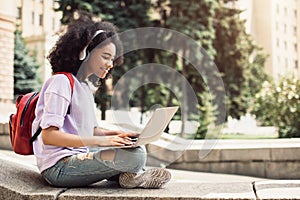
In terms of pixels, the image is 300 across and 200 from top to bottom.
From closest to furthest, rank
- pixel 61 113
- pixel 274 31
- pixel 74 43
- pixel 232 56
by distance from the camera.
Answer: pixel 61 113, pixel 74 43, pixel 232 56, pixel 274 31

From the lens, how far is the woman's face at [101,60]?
3357 mm

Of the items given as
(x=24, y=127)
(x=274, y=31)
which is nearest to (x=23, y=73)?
(x=24, y=127)

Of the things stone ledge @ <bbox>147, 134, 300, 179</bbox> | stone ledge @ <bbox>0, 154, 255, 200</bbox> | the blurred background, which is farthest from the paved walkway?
stone ledge @ <bbox>147, 134, 300, 179</bbox>

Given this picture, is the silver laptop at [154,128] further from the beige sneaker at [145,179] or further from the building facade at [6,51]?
the building facade at [6,51]

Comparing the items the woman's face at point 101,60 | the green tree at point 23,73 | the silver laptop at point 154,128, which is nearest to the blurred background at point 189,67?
the green tree at point 23,73

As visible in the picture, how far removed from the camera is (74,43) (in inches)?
131

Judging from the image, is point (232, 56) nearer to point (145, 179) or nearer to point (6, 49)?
point (6, 49)

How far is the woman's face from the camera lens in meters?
3.36

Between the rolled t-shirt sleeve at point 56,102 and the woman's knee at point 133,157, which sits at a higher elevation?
the rolled t-shirt sleeve at point 56,102

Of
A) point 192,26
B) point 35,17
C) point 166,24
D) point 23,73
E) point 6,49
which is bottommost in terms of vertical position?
point 6,49

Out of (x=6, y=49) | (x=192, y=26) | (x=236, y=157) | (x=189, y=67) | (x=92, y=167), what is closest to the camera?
(x=92, y=167)

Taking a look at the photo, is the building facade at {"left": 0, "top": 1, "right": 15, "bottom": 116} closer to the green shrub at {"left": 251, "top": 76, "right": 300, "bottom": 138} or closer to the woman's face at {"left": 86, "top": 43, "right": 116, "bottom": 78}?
the green shrub at {"left": 251, "top": 76, "right": 300, "bottom": 138}

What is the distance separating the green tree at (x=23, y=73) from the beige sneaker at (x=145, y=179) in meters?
22.0

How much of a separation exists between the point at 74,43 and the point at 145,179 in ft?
3.25
